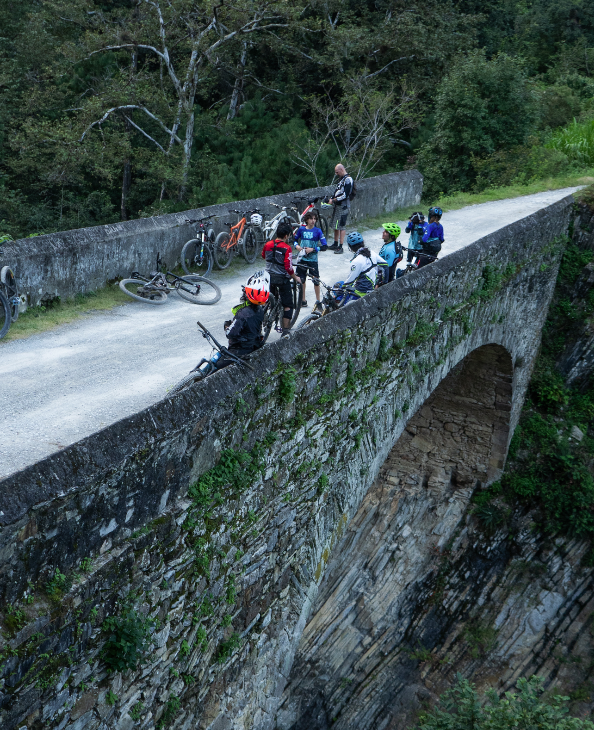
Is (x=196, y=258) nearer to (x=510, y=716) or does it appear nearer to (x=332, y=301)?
(x=332, y=301)

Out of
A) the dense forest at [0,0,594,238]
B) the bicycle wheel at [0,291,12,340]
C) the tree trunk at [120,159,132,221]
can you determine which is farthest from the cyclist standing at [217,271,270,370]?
the tree trunk at [120,159,132,221]

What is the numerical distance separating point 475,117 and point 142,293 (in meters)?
15.1

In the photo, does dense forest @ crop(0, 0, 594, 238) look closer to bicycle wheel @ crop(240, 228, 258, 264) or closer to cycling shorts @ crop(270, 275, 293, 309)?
bicycle wheel @ crop(240, 228, 258, 264)

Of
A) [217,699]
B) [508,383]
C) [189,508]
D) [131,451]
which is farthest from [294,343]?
[508,383]

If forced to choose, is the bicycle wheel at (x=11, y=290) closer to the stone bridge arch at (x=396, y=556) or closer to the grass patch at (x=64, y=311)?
the grass patch at (x=64, y=311)

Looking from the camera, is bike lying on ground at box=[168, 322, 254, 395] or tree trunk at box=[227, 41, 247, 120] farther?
tree trunk at box=[227, 41, 247, 120]

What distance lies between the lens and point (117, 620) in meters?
3.96

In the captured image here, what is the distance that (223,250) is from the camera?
1075 centimetres

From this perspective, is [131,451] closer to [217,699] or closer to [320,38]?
[217,699]

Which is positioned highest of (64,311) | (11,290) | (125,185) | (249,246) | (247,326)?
(247,326)

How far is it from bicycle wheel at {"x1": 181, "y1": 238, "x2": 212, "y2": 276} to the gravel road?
0.59 m

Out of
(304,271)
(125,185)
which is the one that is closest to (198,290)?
(304,271)

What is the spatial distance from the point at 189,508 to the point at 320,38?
23.5 metres

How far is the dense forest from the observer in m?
Answer: 20.5
